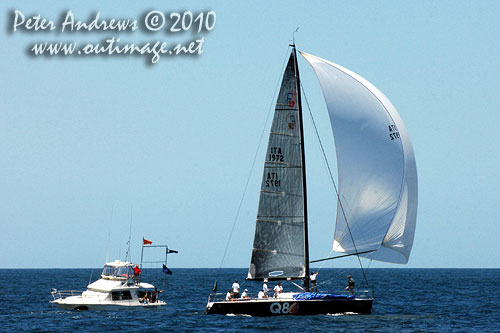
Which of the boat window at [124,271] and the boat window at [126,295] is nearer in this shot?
the boat window at [126,295]

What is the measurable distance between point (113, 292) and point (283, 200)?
14141mm

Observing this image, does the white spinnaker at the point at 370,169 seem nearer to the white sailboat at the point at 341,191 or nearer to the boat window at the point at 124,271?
the white sailboat at the point at 341,191

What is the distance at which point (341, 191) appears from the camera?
139 ft

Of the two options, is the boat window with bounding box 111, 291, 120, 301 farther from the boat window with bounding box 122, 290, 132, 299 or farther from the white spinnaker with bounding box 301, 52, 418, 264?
the white spinnaker with bounding box 301, 52, 418, 264

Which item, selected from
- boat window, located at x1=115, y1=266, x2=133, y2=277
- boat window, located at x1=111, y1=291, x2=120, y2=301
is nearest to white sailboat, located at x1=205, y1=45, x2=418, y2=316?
boat window, located at x1=111, y1=291, x2=120, y2=301

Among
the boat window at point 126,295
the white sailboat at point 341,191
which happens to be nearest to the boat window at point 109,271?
the boat window at point 126,295

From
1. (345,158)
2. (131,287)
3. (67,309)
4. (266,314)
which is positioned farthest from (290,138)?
(67,309)

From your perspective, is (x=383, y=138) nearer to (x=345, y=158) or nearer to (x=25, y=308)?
(x=345, y=158)

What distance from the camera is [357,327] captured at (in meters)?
38.6

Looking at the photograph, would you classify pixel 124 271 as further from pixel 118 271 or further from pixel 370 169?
pixel 370 169

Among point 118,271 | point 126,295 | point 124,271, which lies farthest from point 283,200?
point 126,295

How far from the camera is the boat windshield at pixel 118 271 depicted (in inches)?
1956

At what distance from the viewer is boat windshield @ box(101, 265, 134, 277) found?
1956 inches

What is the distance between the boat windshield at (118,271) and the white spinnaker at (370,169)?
1502 cm
